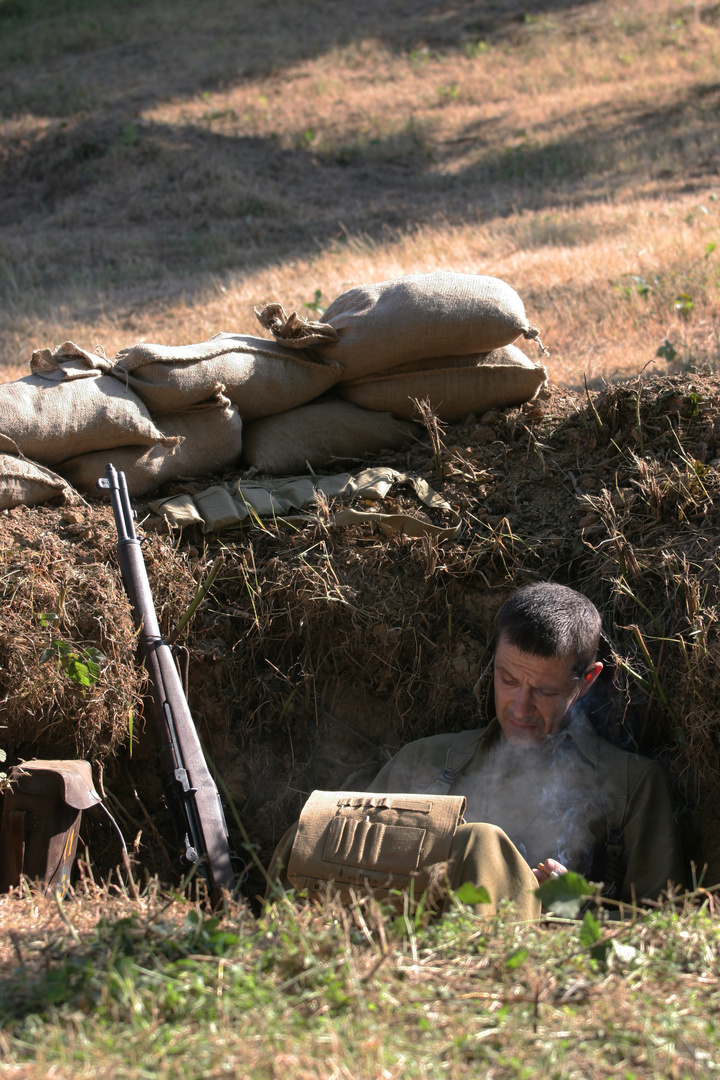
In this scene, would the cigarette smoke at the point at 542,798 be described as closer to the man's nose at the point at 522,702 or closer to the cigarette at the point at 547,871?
the man's nose at the point at 522,702

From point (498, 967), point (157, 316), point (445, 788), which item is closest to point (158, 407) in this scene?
point (445, 788)

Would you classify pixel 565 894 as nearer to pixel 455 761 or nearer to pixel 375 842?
pixel 375 842

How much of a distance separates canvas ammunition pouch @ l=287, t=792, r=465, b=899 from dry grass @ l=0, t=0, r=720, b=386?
3127 millimetres

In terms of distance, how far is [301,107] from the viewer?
14.8 metres

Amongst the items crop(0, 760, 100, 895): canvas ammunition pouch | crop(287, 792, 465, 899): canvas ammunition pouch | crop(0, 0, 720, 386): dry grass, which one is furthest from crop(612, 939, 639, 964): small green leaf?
crop(0, 0, 720, 386): dry grass

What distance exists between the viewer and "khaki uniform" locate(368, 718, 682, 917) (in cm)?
290

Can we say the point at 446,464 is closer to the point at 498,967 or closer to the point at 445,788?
the point at 445,788

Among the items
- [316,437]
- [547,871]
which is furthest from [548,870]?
[316,437]

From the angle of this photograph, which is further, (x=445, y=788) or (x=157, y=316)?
(x=157, y=316)

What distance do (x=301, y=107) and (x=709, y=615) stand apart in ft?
45.5

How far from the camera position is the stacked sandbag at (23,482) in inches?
149

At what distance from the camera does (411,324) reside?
4109mm

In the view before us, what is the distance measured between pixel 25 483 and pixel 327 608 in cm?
138

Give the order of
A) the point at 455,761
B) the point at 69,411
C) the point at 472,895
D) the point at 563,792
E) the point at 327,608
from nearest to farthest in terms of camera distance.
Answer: the point at 472,895 → the point at 563,792 → the point at 455,761 → the point at 327,608 → the point at 69,411
